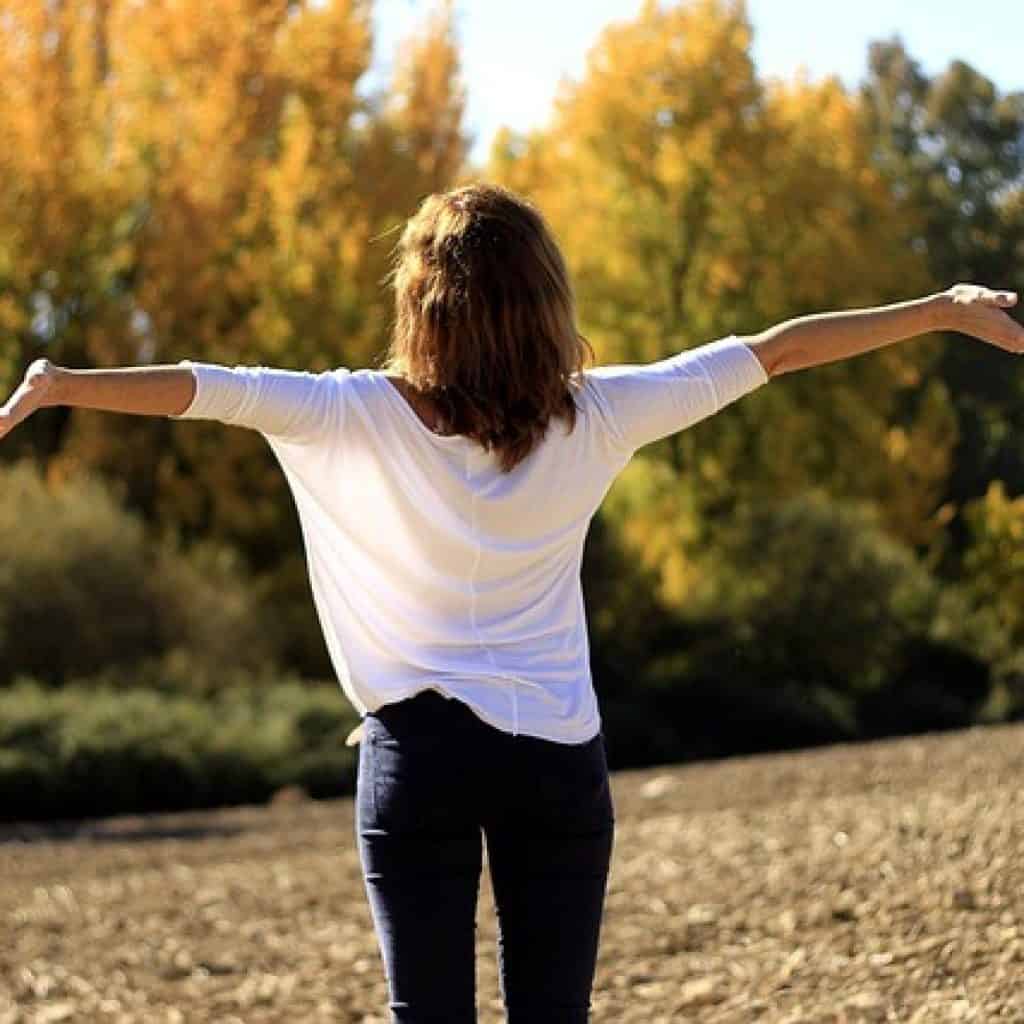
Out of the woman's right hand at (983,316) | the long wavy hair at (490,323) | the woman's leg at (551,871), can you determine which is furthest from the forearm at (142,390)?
the woman's right hand at (983,316)

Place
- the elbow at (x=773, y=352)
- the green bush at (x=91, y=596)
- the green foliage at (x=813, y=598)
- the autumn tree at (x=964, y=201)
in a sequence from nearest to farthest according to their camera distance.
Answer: the elbow at (x=773, y=352)
the green bush at (x=91, y=596)
the green foliage at (x=813, y=598)
the autumn tree at (x=964, y=201)

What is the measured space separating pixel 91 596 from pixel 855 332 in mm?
19256

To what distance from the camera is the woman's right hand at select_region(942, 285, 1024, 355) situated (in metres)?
3.52

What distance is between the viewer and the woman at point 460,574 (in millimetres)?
3117

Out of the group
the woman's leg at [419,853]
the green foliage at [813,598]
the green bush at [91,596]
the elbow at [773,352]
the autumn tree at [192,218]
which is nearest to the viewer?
the woman's leg at [419,853]

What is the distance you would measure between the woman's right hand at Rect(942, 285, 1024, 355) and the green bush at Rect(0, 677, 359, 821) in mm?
15937

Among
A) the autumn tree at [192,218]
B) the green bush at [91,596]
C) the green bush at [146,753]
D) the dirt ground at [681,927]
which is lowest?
the green bush at [146,753]

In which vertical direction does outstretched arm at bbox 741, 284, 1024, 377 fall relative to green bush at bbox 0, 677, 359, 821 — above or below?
above

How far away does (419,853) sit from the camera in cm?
310

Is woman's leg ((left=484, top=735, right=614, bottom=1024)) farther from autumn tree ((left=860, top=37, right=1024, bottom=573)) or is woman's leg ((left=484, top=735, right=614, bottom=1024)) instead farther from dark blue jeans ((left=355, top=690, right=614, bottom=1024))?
autumn tree ((left=860, top=37, right=1024, bottom=573))

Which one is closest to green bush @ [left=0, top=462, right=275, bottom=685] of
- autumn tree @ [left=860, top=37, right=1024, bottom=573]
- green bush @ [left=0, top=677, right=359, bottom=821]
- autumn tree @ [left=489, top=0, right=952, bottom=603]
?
green bush @ [left=0, top=677, right=359, bottom=821]

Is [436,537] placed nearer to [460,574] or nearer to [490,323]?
[460,574]

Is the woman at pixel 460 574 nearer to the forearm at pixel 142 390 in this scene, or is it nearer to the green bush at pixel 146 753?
the forearm at pixel 142 390

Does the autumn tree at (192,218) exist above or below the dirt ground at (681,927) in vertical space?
above
